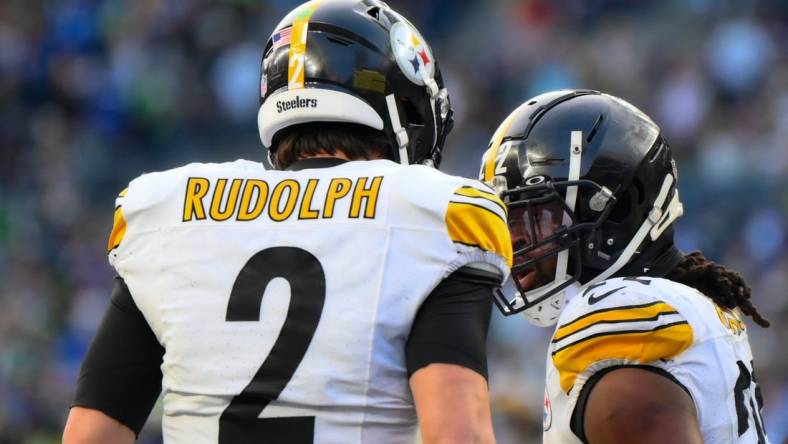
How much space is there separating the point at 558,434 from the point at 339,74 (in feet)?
3.13

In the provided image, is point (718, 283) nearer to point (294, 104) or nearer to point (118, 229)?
point (294, 104)

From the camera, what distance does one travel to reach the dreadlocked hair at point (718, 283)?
119 inches

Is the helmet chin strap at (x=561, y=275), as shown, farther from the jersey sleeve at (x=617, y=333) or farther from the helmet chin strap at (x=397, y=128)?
the helmet chin strap at (x=397, y=128)

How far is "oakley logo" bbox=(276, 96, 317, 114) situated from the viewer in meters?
2.64

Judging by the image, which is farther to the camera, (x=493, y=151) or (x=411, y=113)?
(x=493, y=151)

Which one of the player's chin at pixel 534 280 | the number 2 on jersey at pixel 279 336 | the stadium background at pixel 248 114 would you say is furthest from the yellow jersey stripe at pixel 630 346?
the stadium background at pixel 248 114

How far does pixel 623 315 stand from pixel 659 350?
0.11m

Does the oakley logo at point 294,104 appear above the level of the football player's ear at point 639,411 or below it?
above

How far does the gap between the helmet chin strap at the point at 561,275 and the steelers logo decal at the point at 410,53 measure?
1.94 ft

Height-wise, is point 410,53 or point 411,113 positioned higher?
point 410,53

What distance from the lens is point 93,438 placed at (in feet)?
8.16

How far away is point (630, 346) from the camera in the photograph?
2668mm

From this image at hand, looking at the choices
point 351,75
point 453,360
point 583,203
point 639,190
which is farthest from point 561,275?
point 453,360

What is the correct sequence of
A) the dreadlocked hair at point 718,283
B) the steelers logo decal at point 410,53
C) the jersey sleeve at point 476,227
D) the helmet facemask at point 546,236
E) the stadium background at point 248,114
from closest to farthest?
the jersey sleeve at point 476,227
the steelers logo decal at point 410,53
the dreadlocked hair at point 718,283
the helmet facemask at point 546,236
the stadium background at point 248,114
